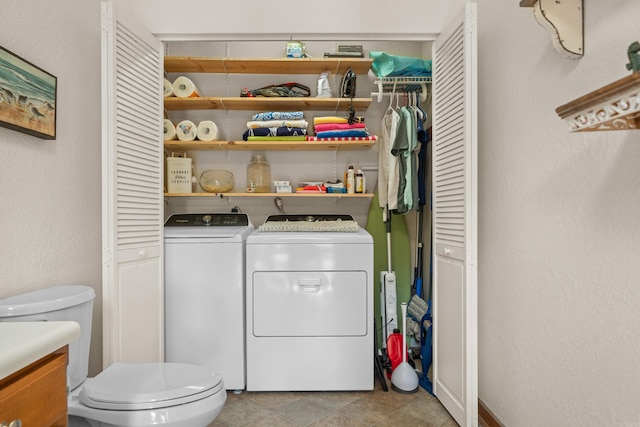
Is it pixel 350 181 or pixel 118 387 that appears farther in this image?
pixel 350 181

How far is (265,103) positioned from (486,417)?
7.99ft

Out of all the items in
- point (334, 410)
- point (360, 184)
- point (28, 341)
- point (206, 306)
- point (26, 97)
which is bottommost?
point (334, 410)

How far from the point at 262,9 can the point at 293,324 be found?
1.82m

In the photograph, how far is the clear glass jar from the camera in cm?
298

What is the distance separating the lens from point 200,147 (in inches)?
119

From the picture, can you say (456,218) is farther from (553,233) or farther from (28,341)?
(28,341)

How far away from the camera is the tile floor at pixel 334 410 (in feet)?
6.63

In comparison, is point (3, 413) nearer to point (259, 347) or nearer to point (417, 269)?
point (259, 347)

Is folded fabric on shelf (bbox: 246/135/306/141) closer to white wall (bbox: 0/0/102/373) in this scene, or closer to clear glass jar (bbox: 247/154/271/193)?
clear glass jar (bbox: 247/154/271/193)

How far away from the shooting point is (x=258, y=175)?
3002 mm

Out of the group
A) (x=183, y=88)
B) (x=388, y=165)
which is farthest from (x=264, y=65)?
(x=388, y=165)

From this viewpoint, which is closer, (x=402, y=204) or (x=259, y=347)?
(x=259, y=347)

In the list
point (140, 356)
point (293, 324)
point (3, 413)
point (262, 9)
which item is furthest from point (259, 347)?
point (262, 9)

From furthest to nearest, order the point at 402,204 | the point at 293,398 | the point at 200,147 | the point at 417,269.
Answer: the point at 200,147 < the point at 417,269 < the point at 402,204 < the point at 293,398
